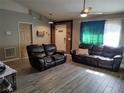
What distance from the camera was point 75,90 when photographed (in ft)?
8.43

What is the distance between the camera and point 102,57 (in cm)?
436

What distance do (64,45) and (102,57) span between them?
2815 mm

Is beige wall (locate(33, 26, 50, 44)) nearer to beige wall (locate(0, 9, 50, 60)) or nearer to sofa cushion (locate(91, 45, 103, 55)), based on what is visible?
beige wall (locate(0, 9, 50, 60))

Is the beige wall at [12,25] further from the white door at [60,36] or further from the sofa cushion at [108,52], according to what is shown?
the sofa cushion at [108,52]

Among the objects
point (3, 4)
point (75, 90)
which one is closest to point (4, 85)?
point (75, 90)

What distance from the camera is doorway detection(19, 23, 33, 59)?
5.40 meters

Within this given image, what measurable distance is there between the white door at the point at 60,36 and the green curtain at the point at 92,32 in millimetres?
1286

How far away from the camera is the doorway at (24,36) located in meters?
5.40

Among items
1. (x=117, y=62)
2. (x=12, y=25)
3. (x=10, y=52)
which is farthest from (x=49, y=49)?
(x=117, y=62)

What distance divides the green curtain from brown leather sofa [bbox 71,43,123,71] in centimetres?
37

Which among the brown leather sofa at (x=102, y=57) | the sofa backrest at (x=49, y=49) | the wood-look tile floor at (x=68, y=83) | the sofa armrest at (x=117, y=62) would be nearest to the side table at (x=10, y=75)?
the wood-look tile floor at (x=68, y=83)

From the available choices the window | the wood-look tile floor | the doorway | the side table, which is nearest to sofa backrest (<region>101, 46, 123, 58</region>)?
the window

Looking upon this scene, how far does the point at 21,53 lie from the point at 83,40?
11.3ft

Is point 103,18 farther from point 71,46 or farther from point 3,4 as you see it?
point 3,4
